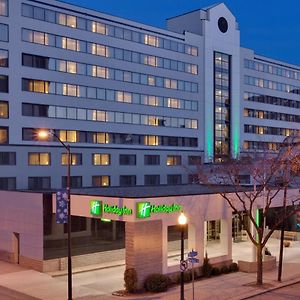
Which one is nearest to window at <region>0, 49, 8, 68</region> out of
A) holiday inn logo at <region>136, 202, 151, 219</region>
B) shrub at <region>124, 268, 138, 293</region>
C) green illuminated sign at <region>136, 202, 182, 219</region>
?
green illuminated sign at <region>136, 202, 182, 219</region>

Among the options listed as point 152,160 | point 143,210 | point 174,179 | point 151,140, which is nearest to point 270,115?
point 174,179

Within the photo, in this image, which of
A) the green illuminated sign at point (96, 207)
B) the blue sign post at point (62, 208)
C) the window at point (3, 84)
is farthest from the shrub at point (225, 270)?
the window at point (3, 84)

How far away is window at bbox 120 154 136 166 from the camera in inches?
2808

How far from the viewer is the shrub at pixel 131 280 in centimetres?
2786

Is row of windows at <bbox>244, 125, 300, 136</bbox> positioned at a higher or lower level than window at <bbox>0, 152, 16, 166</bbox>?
higher

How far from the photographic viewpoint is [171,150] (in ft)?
257

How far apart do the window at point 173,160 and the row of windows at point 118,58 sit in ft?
42.3

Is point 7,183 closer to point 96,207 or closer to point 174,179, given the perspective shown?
point 174,179

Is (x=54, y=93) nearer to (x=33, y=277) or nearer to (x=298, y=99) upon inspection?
(x=33, y=277)

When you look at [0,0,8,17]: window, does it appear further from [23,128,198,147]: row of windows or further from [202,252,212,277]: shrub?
[202,252,212,277]: shrub

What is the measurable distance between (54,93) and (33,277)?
34.8 metres

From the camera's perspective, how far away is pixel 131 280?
91.4 ft

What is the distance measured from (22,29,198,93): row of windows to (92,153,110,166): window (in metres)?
10.4

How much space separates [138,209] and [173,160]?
167 feet
